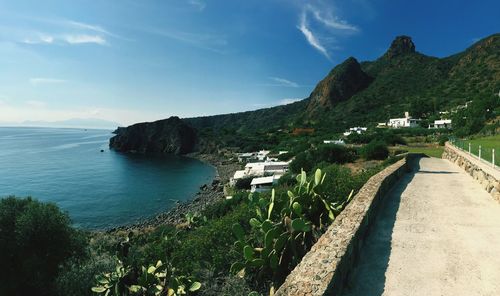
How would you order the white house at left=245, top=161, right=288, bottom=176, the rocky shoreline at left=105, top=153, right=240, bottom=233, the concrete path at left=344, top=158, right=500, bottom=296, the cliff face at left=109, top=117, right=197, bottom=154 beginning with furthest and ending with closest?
the cliff face at left=109, top=117, right=197, bottom=154 → the white house at left=245, top=161, right=288, bottom=176 → the rocky shoreline at left=105, top=153, right=240, bottom=233 → the concrete path at left=344, top=158, right=500, bottom=296

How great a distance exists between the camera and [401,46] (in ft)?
563

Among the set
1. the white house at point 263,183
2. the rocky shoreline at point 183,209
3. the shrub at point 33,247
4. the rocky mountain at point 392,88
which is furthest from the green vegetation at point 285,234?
the rocky mountain at point 392,88

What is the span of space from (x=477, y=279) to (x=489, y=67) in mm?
126442

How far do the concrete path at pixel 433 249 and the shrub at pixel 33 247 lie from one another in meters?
14.2

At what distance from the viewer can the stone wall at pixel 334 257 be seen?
178 inches

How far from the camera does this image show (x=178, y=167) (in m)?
79.9

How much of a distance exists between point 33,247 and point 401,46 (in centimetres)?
19416

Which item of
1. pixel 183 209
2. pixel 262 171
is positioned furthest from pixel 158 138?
pixel 183 209

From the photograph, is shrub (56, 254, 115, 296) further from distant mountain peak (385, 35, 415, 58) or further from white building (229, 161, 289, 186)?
distant mountain peak (385, 35, 415, 58)

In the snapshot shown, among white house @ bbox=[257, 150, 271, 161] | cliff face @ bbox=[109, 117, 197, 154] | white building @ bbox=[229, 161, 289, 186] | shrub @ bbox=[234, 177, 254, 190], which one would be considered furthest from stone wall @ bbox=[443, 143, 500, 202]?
cliff face @ bbox=[109, 117, 197, 154]

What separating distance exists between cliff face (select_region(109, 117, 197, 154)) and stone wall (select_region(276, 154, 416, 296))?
11211cm

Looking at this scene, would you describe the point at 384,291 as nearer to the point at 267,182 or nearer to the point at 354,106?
the point at 267,182

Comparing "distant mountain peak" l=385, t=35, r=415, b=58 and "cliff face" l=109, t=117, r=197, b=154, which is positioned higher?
"distant mountain peak" l=385, t=35, r=415, b=58

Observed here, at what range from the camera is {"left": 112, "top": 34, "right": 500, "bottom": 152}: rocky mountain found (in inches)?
3954
